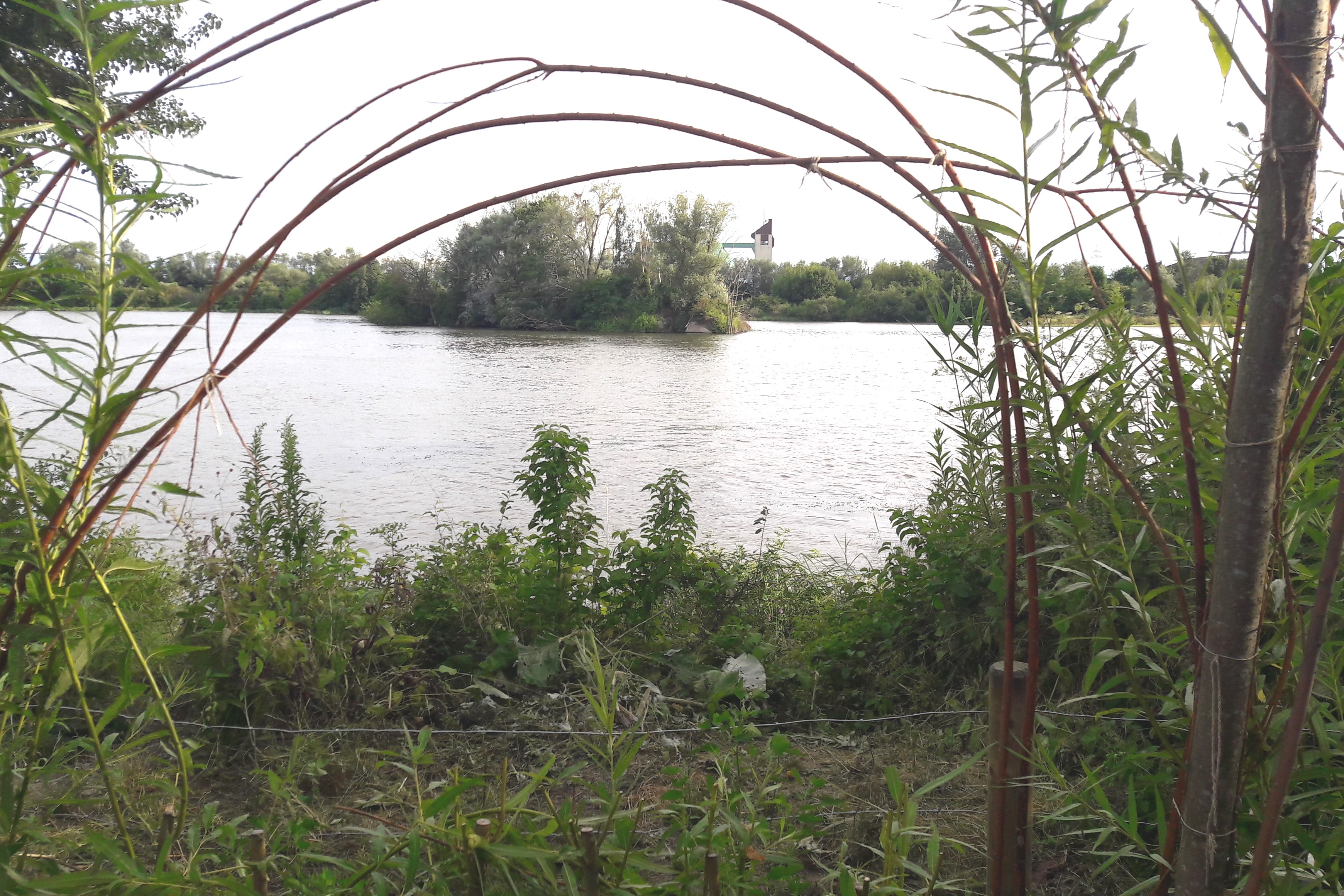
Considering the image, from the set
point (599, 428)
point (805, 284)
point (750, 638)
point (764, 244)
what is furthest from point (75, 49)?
point (764, 244)

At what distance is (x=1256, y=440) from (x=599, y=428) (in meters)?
9.39

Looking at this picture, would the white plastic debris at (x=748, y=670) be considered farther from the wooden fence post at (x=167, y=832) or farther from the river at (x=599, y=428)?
the wooden fence post at (x=167, y=832)

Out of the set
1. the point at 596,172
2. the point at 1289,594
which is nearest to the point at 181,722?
the point at 596,172

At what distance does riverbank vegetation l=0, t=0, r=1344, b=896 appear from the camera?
0.98 m

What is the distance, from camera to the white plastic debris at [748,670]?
2990 millimetres

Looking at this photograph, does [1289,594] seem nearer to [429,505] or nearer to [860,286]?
[429,505]

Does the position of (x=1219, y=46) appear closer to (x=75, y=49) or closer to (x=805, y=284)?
(x=75, y=49)

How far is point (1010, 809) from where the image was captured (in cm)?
136

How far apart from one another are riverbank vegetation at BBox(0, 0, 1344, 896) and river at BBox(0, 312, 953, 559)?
280 millimetres

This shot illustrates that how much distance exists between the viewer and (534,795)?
94.7 inches

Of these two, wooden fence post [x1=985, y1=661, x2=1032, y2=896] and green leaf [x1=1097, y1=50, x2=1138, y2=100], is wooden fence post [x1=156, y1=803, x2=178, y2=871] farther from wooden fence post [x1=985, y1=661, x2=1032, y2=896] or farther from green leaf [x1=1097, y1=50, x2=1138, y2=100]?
green leaf [x1=1097, y1=50, x2=1138, y2=100]

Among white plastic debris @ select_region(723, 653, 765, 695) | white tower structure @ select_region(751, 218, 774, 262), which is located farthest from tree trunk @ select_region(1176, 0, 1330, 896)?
white tower structure @ select_region(751, 218, 774, 262)

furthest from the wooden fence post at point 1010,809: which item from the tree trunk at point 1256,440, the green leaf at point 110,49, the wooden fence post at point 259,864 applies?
the green leaf at point 110,49

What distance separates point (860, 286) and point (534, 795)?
37663mm
